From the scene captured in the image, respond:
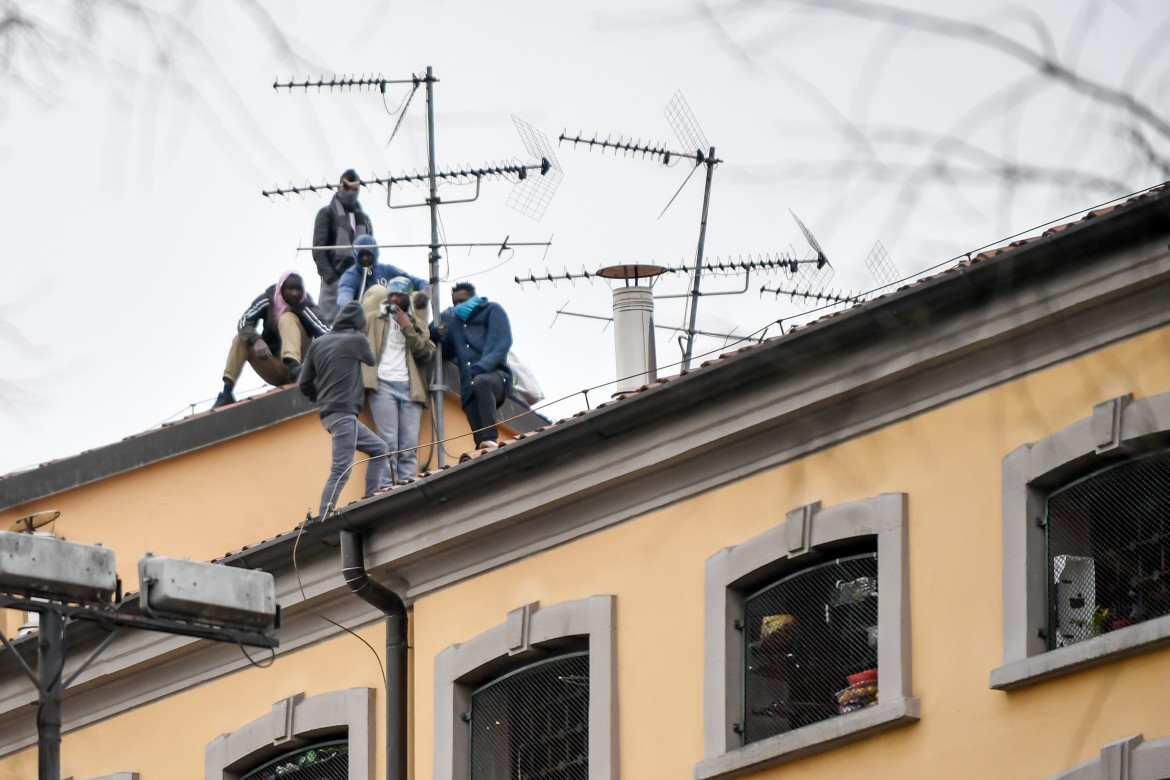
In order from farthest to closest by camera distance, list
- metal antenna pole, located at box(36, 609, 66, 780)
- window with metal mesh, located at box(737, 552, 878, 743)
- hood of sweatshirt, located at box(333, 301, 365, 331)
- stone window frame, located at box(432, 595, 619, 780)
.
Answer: hood of sweatshirt, located at box(333, 301, 365, 331)
stone window frame, located at box(432, 595, 619, 780)
window with metal mesh, located at box(737, 552, 878, 743)
metal antenna pole, located at box(36, 609, 66, 780)

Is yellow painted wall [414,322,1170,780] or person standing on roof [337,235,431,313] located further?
person standing on roof [337,235,431,313]

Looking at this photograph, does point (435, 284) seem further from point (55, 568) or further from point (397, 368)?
point (55, 568)

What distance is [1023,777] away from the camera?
14125 millimetres

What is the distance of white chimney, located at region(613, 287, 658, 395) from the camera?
876 inches

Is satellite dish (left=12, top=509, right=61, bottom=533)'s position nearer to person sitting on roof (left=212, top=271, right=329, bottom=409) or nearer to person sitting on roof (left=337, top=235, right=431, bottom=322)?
person sitting on roof (left=212, top=271, right=329, bottom=409)

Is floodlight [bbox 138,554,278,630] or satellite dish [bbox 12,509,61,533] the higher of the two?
satellite dish [bbox 12,509,61,533]

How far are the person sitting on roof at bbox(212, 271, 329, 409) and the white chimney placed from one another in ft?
10.5

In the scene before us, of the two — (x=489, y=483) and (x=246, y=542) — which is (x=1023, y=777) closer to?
(x=489, y=483)

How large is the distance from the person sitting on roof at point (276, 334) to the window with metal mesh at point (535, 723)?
272 inches

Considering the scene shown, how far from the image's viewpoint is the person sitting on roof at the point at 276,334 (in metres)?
24.2

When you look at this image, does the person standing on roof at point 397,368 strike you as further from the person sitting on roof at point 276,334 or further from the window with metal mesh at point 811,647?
the window with metal mesh at point 811,647

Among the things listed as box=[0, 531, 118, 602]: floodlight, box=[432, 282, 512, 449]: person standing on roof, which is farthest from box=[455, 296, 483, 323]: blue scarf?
box=[0, 531, 118, 602]: floodlight

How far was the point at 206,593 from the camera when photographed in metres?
15.4

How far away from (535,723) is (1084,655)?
16.2 feet
